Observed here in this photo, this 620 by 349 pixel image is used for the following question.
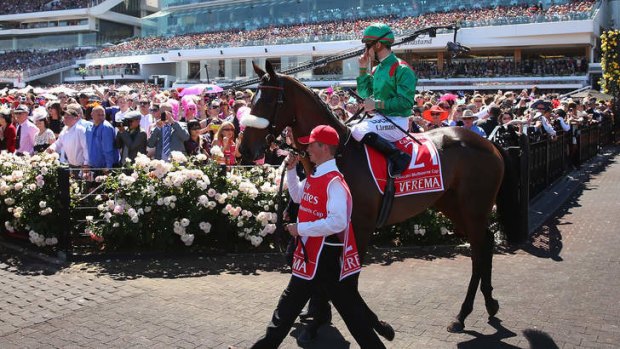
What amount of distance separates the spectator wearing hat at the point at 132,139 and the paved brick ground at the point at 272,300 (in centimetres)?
226

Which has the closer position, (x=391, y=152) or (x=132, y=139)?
(x=391, y=152)

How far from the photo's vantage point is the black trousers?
3.58 meters

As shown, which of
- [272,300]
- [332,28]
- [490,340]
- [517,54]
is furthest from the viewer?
[332,28]

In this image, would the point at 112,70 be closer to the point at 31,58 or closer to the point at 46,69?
the point at 46,69

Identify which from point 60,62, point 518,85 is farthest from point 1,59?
point 518,85

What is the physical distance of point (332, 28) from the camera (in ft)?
176

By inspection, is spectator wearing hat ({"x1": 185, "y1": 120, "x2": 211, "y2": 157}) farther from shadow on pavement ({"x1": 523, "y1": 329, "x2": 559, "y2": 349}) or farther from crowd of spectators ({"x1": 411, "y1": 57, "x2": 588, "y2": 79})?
crowd of spectators ({"x1": 411, "y1": 57, "x2": 588, "y2": 79})

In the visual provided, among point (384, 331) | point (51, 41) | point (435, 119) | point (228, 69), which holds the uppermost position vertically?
point (51, 41)

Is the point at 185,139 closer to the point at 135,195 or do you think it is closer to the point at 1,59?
the point at 135,195

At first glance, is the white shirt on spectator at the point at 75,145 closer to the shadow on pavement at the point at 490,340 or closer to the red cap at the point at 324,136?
the red cap at the point at 324,136

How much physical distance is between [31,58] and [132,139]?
70.8 meters

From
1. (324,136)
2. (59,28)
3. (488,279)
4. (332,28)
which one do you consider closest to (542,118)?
(488,279)

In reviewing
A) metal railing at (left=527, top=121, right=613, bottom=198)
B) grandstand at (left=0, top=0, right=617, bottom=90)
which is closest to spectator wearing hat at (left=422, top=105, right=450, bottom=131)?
metal railing at (left=527, top=121, right=613, bottom=198)

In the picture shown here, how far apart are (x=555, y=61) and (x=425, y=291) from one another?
128 ft
